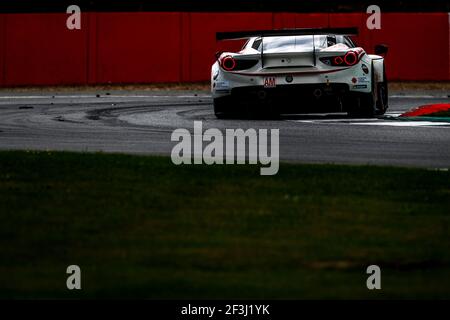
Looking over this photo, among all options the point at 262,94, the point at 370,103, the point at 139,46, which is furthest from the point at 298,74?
the point at 139,46

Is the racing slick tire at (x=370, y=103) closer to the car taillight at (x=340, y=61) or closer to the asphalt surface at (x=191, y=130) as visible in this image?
the asphalt surface at (x=191, y=130)

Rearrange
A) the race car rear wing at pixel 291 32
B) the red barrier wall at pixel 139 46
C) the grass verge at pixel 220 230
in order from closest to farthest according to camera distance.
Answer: the grass verge at pixel 220 230 < the race car rear wing at pixel 291 32 < the red barrier wall at pixel 139 46

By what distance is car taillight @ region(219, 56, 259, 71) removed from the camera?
16536 millimetres

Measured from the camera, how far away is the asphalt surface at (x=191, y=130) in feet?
39.8

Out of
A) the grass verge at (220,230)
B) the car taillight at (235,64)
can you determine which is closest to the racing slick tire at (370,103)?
the car taillight at (235,64)

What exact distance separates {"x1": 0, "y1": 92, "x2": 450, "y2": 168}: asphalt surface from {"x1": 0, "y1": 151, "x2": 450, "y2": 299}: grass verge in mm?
1641

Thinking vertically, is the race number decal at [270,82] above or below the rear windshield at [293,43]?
below

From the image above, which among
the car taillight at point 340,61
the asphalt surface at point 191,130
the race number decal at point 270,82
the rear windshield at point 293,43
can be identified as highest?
the rear windshield at point 293,43

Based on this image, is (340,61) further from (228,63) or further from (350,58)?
(228,63)

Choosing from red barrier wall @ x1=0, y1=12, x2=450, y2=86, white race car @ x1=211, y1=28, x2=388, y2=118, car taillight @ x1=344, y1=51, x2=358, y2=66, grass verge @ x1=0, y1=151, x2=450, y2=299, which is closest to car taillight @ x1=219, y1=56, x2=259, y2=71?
white race car @ x1=211, y1=28, x2=388, y2=118

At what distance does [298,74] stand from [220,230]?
9.06m

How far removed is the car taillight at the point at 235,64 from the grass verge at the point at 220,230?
6090mm

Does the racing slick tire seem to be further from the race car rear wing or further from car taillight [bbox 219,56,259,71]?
car taillight [bbox 219,56,259,71]

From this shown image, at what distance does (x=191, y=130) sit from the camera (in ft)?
49.1
